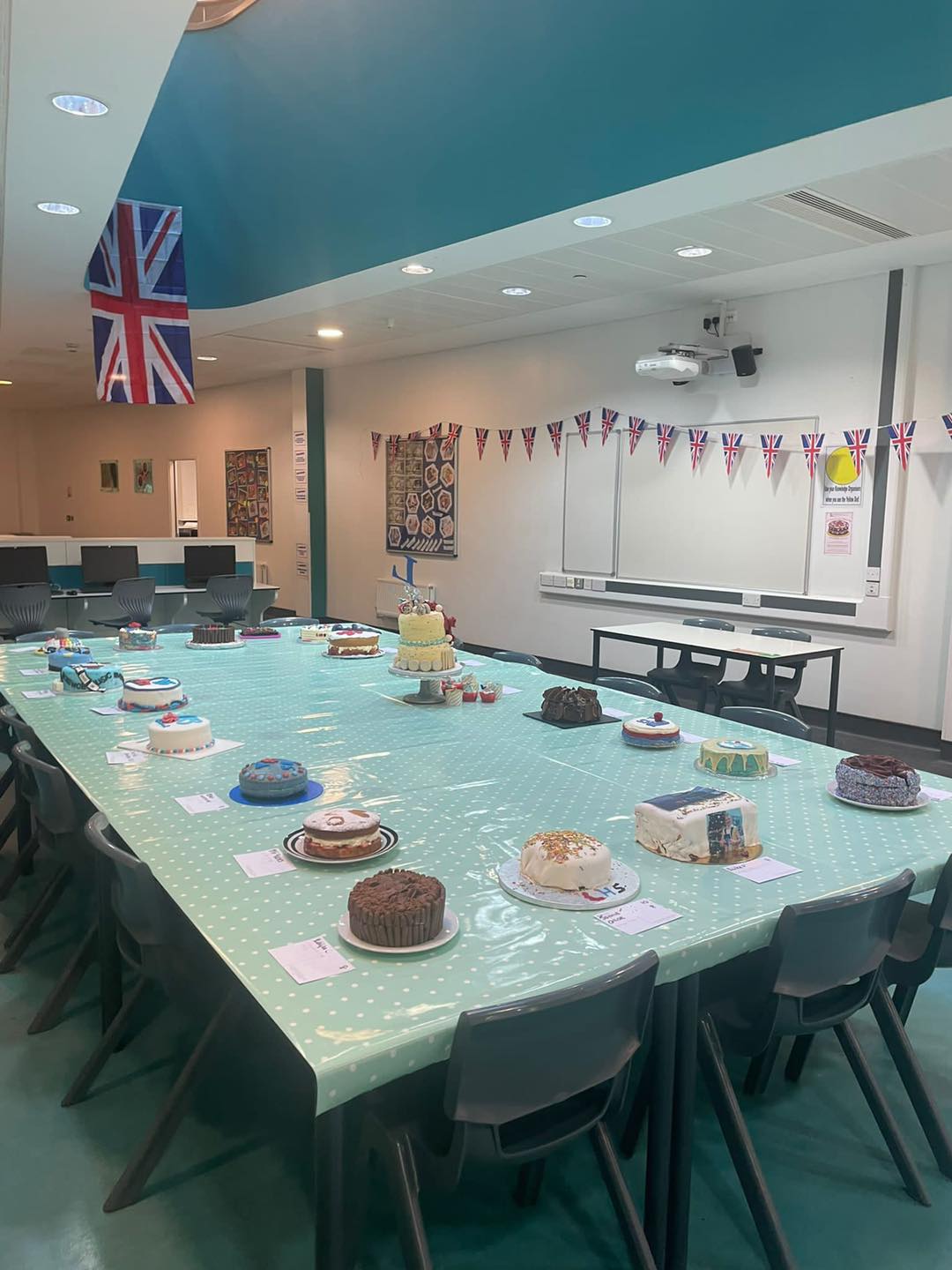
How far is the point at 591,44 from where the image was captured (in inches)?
144

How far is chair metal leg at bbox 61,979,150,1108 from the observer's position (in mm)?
2256

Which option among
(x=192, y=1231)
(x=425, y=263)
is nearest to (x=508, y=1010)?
(x=192, y=1231)

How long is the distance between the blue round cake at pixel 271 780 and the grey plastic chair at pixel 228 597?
580cm

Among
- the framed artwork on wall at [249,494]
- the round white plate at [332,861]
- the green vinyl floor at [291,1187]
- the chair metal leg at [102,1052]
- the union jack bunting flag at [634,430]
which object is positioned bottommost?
the green vinyl floor at [291,1187]

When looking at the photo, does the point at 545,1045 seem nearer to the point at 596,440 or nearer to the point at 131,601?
the point at 596,440

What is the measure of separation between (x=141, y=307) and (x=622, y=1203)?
5.83m

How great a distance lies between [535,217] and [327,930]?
4.15m

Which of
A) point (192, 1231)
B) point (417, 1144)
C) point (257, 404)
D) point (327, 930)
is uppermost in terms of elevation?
point (257, 404)

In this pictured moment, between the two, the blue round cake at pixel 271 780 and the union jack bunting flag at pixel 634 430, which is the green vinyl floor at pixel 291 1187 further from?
the union jack bunting flag at pixel 634 430

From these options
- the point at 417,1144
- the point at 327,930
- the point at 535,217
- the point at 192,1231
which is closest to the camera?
the point at 417,1144

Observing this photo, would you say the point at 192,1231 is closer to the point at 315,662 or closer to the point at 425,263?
the point at 315,662

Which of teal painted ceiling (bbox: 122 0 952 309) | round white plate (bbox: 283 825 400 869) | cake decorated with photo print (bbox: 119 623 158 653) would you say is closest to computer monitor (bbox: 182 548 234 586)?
teal painted ceiling (bbox: 122 0 952 309)

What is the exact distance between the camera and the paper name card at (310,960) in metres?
1.47

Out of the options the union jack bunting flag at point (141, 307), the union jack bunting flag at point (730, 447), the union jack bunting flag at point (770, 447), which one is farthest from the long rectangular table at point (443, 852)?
the union jack bunting flag at point (730, 447)
